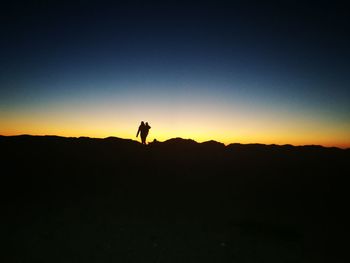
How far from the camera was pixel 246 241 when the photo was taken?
408 inches

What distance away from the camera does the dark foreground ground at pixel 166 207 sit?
947cm

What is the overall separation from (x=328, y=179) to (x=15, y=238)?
1969 centimetres

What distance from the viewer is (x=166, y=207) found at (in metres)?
13.6

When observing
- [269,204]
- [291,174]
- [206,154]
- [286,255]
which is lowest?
[286,255]

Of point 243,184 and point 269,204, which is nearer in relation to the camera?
point 269,204

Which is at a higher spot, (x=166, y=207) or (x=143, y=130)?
(x=143, y=130)

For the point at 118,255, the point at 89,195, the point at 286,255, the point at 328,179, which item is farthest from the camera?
the point at 328,179

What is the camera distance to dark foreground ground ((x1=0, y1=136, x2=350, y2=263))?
9.47 meters

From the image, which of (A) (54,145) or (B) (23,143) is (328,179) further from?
(B) (23,143)

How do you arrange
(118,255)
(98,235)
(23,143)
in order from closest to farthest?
(118,255) < (98,235) < (23,143)

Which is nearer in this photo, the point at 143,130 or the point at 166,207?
the point at 166,207

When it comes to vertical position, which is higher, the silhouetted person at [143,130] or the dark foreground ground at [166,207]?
the silhouetted person at [143,130]

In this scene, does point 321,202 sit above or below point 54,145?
below

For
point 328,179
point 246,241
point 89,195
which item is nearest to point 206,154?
point 328,179
